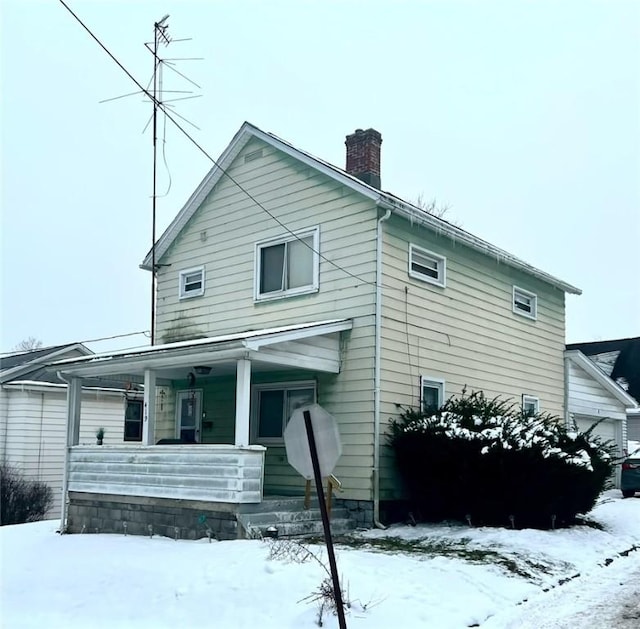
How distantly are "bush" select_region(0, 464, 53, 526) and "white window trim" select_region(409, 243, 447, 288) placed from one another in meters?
13.3

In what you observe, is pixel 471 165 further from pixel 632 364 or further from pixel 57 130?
pixel 57 130

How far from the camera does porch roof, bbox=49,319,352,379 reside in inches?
489

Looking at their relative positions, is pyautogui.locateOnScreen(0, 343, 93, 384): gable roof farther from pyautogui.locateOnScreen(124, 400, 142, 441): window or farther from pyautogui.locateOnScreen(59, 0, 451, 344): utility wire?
pyautogui.locateOnScreen(59, 0, 451, 344): utility wire

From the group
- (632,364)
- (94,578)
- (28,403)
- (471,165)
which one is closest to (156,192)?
(28,403)

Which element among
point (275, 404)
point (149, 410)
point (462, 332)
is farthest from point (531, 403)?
point (149, 410)

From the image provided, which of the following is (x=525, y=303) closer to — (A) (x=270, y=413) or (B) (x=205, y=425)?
(A) (x=270, y=413)

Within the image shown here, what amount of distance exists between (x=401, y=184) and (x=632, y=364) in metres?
27.8

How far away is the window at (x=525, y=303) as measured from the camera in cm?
1858

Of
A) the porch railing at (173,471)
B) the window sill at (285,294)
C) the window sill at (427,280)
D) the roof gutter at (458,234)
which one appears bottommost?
the porch railing at (173,471)

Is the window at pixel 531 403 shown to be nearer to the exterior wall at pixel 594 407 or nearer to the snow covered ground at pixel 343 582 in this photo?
the exterior wall at pixel 594 407

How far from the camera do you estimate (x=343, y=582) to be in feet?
29.0

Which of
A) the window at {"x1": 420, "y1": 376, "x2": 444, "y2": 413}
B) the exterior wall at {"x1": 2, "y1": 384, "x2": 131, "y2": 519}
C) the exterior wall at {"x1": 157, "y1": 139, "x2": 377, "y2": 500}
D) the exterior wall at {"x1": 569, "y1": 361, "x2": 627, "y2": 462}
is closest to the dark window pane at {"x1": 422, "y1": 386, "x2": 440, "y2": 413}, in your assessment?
the window at {"x1": 420, "y1": 376, "x2": 444, "y2": 413}

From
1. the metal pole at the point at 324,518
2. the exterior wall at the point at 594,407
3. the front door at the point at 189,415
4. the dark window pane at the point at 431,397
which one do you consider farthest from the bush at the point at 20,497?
the metal pole at the point at 324,518

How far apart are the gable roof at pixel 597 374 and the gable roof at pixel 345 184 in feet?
5.70
